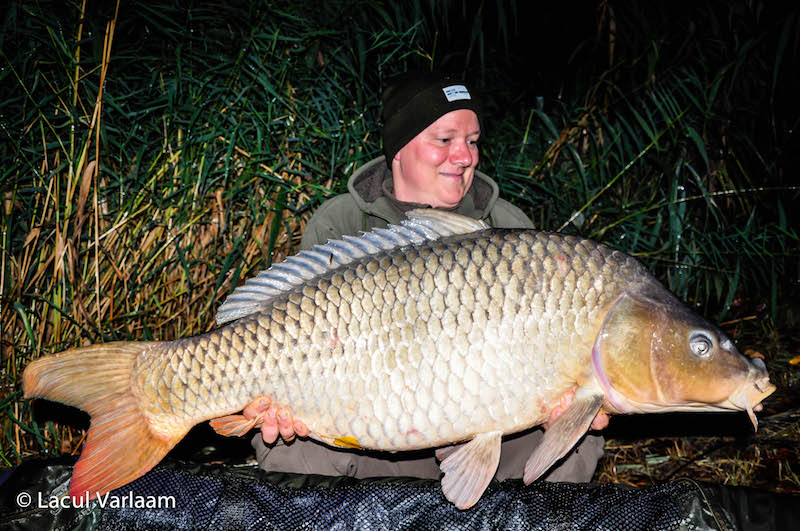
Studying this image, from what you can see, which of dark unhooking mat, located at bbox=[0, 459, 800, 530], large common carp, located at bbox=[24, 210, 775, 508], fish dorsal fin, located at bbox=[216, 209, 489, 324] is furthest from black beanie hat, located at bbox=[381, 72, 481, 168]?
dark unhooking mat, located at bbox=[0, 459, 800, 530]

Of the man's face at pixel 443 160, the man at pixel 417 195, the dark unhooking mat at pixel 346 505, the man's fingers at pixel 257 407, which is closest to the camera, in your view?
the dark unhooking mat at pixel 346 505

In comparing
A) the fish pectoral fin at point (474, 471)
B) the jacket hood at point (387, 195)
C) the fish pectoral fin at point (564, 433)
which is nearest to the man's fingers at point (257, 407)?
the fish pectoral fin at point (474, 471)

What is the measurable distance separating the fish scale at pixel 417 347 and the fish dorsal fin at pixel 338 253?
8cm

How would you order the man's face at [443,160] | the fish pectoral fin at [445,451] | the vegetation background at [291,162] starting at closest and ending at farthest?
the fish pectoral fin at [445,451]
the man's face at [443,160]
the vegetation background at [291,162]

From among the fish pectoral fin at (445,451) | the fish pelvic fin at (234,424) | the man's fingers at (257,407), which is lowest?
the fish pectoral fin at (445,451)

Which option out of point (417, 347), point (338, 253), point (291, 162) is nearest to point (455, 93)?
point (338, 253)

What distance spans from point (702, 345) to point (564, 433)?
0.39 m

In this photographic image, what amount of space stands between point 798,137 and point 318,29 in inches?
120

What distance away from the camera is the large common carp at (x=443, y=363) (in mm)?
1472

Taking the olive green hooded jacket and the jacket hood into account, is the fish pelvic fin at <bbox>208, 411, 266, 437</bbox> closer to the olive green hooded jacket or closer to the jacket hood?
→ the olive green hooded jacket

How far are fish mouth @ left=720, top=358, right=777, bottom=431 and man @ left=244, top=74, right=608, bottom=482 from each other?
556mm

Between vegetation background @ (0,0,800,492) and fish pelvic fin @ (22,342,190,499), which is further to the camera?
vegetation background @ (0,0,800,492)

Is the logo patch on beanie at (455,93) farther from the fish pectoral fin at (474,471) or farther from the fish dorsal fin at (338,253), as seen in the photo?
the fish pectoral fin at (474,471)

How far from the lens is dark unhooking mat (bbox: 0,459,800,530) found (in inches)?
56.9
